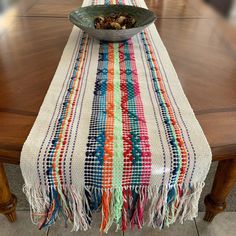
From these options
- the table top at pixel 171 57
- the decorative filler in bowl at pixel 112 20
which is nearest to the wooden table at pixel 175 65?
the table top at pixel 171 57

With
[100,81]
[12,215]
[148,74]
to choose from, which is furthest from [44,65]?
[12,215]

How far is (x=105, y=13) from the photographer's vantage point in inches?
42.0

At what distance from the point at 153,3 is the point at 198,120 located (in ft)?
3.27

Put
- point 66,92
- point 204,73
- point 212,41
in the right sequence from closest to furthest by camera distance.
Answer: point 66,92 → point 204,73 → point 212,41

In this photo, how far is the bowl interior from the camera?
0.97 meters

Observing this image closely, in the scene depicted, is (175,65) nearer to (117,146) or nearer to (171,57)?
(171,57)

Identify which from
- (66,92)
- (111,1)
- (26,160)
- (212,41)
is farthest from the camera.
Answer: (111,1)

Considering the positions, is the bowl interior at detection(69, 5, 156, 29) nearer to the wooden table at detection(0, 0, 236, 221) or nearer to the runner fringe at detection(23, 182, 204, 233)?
the wooden table at detection(0, 0, 236, 221)

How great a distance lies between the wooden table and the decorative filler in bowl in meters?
0.10

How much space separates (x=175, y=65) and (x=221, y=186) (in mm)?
427

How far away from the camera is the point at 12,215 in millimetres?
1055

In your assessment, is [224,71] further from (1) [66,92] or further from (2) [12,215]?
(2) [12,215]

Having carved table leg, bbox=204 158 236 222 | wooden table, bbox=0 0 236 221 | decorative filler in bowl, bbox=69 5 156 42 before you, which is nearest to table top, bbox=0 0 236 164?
wooden table, bbox=0 0 236 221

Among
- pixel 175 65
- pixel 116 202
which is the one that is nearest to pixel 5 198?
pixel 116 202
